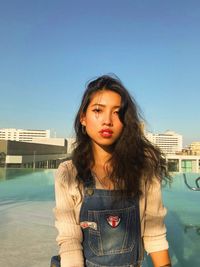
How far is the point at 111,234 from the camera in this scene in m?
0.98

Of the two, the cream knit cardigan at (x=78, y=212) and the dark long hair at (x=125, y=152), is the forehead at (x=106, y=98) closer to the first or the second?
the dark long hair at (x=125, y=152)

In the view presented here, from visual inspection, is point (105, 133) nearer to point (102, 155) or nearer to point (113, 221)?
point (102, 155)

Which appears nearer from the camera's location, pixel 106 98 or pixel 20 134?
pixel 106 98

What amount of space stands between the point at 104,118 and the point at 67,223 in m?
0.32

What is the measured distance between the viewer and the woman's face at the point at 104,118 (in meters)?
1.05

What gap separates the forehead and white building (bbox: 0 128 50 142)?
90320mm

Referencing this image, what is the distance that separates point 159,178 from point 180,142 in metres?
104

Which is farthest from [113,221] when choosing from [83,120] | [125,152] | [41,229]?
[41,229]

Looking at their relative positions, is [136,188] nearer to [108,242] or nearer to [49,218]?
[108,242]

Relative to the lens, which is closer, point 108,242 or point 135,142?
point 108,242

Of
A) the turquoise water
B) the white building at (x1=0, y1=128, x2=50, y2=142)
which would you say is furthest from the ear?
the white building at (x1=0, y1=128, x2=50, y2=142)

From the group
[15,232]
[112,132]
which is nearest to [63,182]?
[112,132]

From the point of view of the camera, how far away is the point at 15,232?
3645mm

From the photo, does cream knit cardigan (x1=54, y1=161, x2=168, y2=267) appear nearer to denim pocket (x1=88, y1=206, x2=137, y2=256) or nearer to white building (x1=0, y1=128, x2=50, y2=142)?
denim pocket (x1=88, y1=206, x2=137, y2=256)
